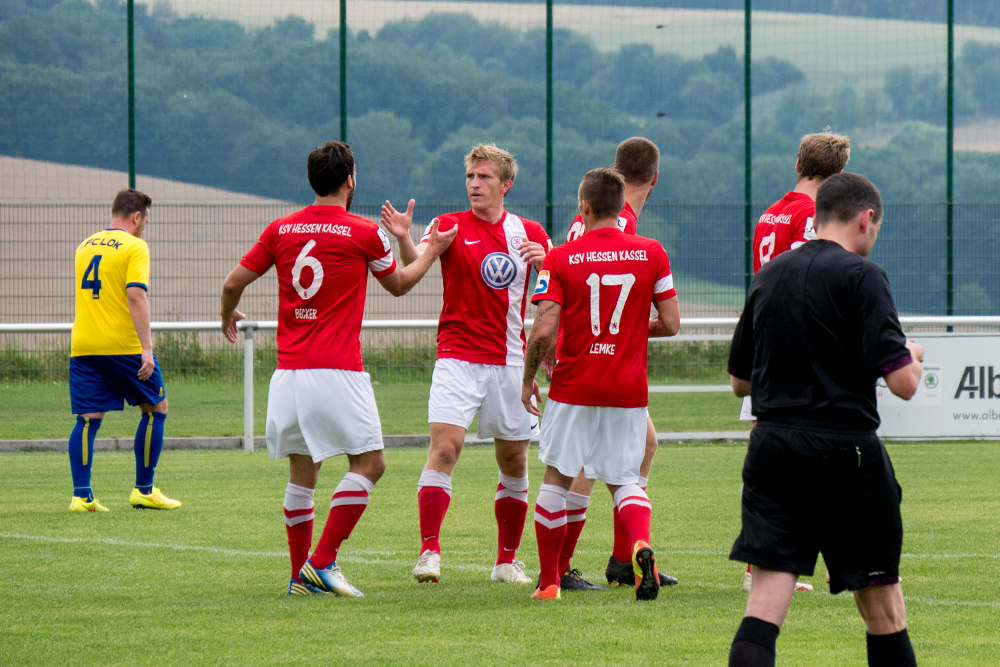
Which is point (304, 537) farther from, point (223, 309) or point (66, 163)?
point (66, 163)

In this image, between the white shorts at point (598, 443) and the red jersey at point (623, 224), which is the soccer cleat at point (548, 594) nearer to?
the white shorts at point (598, 443)

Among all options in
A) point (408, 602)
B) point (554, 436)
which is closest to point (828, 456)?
point (554, 436)

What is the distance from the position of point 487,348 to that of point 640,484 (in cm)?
105

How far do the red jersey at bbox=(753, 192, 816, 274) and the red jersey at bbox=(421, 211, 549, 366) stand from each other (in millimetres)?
1247

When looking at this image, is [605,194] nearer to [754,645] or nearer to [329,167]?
[329,167]

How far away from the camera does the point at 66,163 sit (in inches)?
715

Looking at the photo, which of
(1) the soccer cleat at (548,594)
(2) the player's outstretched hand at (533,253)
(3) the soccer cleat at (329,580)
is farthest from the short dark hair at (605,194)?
(3) the soccer cleat at (329,580)

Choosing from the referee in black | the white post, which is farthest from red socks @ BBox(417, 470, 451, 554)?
the white post

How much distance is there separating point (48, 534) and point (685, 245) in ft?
37.4

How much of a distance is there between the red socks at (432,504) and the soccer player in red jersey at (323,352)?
1.23ft

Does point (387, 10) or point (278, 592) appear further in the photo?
point (387, 10)

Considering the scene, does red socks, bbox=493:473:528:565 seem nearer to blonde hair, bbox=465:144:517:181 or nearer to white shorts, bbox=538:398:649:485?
white shorts, bbox=538:398:649:485

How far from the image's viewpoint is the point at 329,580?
6.08 metres

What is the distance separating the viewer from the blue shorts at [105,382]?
9.39 meters
